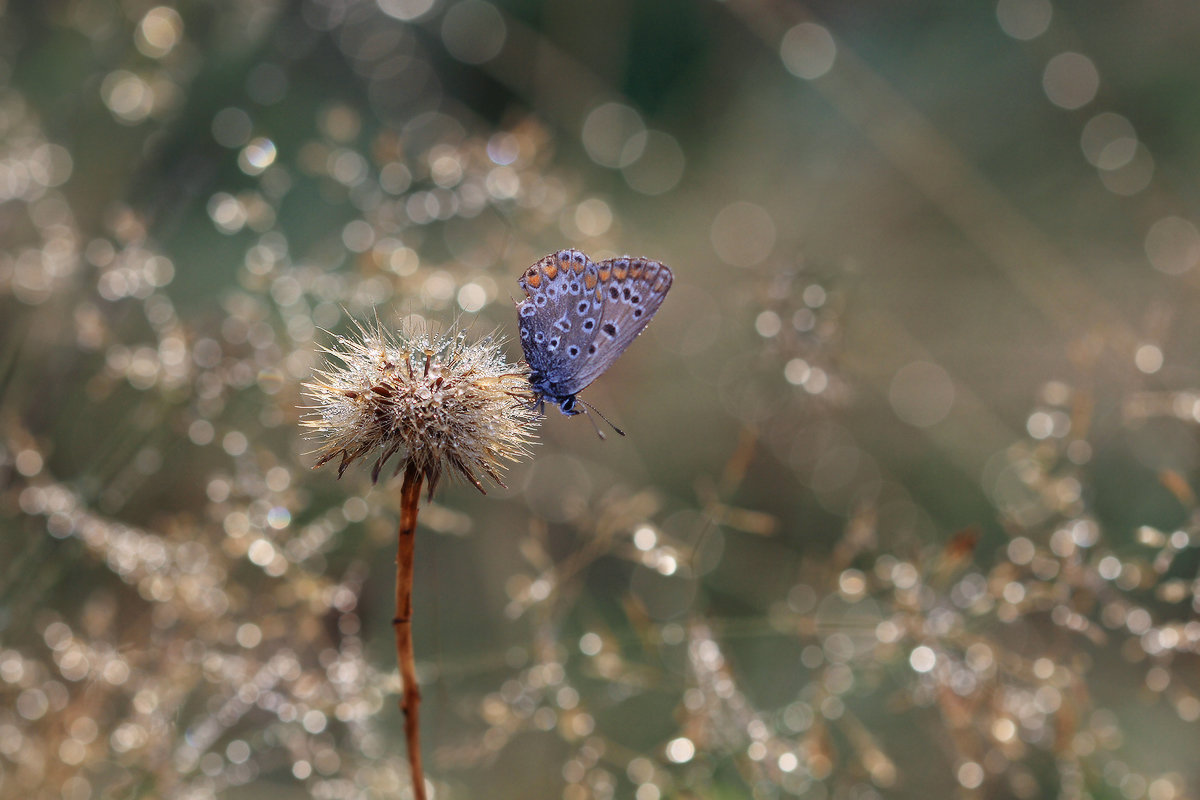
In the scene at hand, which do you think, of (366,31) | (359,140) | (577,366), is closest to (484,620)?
(577,366)

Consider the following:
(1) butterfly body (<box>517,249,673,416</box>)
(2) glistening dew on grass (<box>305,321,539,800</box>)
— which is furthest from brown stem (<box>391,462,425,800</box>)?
(1) butterfly body (<box>517,249,673,416</box>)

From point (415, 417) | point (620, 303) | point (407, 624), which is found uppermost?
point (620, 303)

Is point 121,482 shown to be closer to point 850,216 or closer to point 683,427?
point 683,427

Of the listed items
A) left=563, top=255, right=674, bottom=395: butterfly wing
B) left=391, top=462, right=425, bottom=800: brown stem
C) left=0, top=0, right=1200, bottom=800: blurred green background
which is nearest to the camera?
left=391, top=462, right=425, bottom=800: brown stem

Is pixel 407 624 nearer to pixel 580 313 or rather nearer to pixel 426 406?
pixel 426 406

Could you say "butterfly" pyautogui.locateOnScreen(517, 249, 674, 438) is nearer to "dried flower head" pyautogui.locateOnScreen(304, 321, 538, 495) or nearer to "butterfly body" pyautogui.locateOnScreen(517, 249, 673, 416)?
"butterfly body" pyautogui.locateOnScreen(517, 249, 673, 416)

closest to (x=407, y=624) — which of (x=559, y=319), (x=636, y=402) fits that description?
(x=559, y=319)

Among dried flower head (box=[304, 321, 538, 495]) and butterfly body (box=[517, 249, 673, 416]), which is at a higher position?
butterfly body (box=[517, 249, 673, 416])
